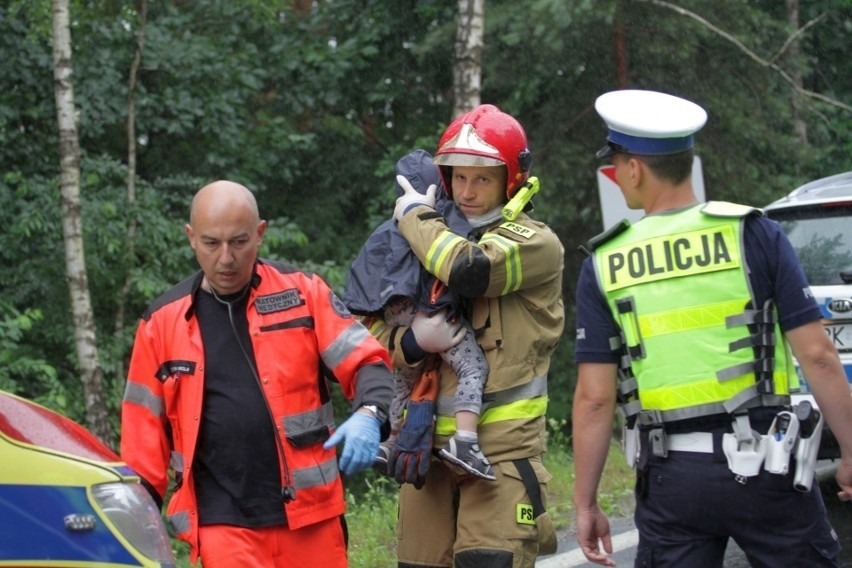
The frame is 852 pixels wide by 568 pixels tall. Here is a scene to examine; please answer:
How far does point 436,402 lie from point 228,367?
2.41 feet

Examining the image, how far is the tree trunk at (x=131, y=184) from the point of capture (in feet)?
46.4

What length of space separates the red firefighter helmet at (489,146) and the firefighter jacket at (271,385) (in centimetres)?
69

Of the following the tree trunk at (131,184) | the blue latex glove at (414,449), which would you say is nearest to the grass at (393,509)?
the blue latex glove at (414,449)

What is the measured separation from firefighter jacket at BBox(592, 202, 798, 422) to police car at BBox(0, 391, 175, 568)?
4.30 feet

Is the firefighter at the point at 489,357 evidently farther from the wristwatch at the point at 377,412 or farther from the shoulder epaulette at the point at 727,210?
the shoulder epaulette at the point at 727,210

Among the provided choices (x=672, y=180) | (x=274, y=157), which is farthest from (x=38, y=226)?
(x=672, y=180)

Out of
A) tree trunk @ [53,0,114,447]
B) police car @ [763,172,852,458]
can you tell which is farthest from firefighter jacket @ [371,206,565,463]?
tree trunk @ [53,0,114,447]

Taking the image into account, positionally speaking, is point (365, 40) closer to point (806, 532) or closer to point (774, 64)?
point (774, 64)

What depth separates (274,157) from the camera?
1639 centimetres

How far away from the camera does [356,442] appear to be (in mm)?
3715

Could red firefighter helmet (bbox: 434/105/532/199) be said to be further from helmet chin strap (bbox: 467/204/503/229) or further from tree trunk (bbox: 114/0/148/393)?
tree trunk (bbox: 114/0/148/393)

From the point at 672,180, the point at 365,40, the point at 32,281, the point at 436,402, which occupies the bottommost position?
the point at 436,402

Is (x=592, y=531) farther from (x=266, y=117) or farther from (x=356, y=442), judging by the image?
(x=266, y=117)

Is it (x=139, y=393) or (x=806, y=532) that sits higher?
(x=139, y=393)
